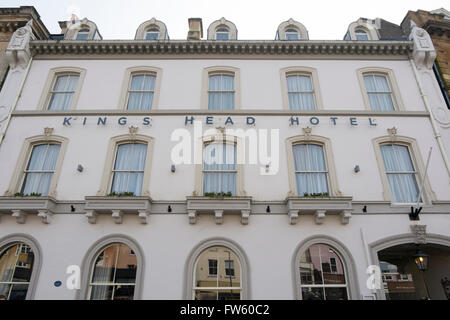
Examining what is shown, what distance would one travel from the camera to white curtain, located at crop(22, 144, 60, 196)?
10734mm

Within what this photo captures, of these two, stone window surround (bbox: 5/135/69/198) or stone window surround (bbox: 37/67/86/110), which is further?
stone window surround (bbox: 37/67/86/110)

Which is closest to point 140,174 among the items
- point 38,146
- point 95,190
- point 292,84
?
point 95,190

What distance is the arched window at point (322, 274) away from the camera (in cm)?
913

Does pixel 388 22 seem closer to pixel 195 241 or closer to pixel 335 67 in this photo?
pixel 335 67

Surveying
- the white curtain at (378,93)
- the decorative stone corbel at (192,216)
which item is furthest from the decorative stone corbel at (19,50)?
the white curtain at (378,93)

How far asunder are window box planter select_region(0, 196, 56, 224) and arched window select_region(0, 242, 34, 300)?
1.05 metres

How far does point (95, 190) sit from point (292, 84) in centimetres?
935

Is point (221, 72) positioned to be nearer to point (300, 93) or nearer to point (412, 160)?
point (300, 93)

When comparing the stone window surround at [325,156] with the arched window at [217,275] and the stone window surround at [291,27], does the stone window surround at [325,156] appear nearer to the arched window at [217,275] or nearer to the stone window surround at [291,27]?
the arched window at [217,275]

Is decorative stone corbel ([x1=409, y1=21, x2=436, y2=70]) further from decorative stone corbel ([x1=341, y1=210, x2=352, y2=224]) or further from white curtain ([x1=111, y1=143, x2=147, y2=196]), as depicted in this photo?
white curtain ([x1=111, y1=143, x2=147, y2=196])

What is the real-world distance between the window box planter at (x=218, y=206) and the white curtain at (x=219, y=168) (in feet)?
3.04

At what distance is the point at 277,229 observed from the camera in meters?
9.70

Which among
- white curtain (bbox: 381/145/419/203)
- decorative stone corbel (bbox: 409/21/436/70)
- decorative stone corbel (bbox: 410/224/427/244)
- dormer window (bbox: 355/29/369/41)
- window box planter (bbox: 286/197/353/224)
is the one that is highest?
dormer window (bbox: 355/29/369/41)

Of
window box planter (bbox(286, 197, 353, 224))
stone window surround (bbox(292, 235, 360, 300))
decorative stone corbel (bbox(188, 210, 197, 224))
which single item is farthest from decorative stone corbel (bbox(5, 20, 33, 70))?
stone window surround (bbox(292, 235, 360, 300))
